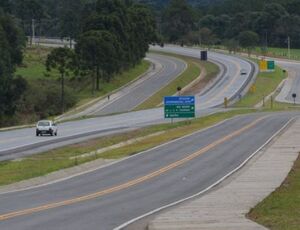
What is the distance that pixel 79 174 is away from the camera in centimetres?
3862

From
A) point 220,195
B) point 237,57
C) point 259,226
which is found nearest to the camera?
point 259,226

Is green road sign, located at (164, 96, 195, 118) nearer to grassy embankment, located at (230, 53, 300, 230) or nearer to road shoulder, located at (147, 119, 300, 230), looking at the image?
road shoulder, located at (147, 119, 300, 230)

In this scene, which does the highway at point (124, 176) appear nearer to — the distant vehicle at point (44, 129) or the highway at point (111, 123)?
the highway at point (111, 123)

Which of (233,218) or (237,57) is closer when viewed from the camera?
(233,218)

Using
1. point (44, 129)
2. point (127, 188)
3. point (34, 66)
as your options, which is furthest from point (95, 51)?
point (127, 188)

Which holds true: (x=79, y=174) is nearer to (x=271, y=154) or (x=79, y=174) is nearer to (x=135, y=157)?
(x=135, y=157)

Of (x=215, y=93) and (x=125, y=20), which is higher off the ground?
(x=125, y=20)

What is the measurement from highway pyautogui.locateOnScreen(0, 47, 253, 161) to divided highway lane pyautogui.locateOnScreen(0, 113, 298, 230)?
8.81m

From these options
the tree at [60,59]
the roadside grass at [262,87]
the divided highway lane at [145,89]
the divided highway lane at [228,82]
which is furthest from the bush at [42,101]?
the roadside grass at [262,87]

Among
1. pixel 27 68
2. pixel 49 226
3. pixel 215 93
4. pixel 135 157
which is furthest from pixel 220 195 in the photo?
pixel 27 68

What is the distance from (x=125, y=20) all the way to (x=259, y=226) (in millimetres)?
130950

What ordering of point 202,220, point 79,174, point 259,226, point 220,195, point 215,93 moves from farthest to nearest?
point 215,93
point 79,174
point 220,195
point 202,220
point 259,226

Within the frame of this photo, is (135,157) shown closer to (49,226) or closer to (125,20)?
(49,226)

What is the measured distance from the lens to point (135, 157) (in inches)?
1877
